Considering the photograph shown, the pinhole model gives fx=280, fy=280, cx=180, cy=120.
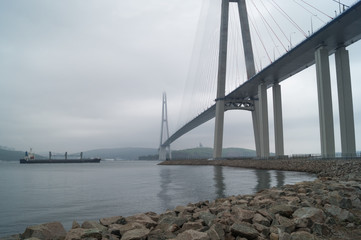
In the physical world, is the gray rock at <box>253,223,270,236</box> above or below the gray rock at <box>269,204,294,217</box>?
below

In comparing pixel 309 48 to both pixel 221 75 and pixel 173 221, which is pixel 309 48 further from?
pixel 173 221

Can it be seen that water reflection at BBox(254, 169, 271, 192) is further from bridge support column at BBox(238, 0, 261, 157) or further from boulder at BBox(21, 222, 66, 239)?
bridge support column at BBox(238, 0, 261, 157)

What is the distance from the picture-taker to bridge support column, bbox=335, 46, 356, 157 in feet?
74.9

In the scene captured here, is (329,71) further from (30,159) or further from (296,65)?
(30,159)

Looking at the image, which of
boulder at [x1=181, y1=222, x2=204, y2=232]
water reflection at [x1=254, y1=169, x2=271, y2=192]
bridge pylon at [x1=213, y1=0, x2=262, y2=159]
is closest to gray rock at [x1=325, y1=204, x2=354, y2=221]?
boulder at [x1=181, y1=222, x2=204, y2=232]

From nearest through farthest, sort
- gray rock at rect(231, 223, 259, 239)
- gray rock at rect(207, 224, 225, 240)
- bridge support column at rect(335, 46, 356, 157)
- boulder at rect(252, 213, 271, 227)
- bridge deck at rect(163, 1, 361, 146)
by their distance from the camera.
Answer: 1. gray rock at rect(207, 224, 225, 240)
2. gray rock at rect(231, 223, 259, 239)
3. boulder at rect(252, 213, 271, 227)
4. bridge deck at rect(163, 1, 361, 146)
5. bridge support column at rect(335, 46, 356, 157)

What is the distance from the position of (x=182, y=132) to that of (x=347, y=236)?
197 feet

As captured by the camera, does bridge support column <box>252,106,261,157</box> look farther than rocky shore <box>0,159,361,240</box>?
Yes

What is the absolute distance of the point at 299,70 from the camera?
107ft

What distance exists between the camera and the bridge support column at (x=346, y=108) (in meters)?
22.8

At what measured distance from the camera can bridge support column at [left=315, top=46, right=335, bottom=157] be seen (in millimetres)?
23406

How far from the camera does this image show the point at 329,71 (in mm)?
24281

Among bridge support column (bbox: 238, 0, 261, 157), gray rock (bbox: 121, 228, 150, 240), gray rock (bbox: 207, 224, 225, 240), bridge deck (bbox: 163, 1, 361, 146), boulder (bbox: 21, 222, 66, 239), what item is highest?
bridge support column (bbox: 238, 0, 261, 157)

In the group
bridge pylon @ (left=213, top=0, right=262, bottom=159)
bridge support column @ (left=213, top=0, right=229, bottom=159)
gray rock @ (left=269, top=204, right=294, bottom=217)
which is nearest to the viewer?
gray rock @ (left=269, top=204, right=294, bottom=217)
